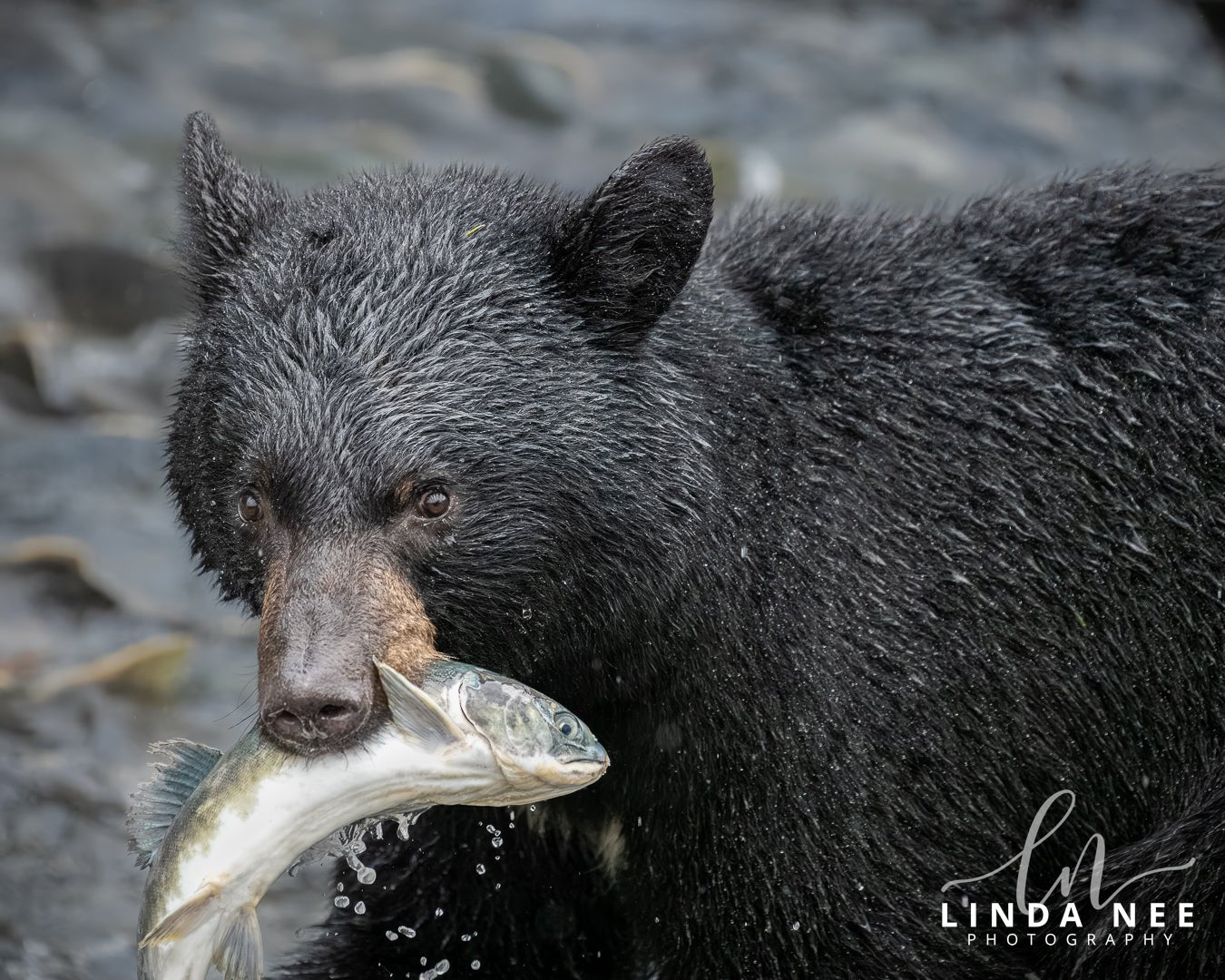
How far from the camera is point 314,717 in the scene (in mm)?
3809

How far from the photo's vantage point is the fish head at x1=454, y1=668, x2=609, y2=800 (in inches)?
154

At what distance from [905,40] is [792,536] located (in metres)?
11.7

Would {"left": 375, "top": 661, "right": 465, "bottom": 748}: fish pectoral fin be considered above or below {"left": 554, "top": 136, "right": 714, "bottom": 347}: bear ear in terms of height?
below

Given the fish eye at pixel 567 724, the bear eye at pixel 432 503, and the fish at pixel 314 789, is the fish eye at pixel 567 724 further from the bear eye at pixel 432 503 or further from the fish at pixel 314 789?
the bear eye at pixel 432 503

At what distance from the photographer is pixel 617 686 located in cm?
467

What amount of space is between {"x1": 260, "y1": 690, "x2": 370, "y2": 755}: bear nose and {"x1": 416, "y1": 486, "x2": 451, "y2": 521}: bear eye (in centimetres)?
60

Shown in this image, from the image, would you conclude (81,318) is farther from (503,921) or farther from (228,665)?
(503,921)

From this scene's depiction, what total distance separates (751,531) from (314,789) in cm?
151

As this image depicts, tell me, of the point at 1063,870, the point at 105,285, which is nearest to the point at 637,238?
the point at 1063,870

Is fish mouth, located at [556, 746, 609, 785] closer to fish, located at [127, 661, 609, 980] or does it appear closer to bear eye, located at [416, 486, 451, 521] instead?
fish, located at [127, 661, 609, 980]

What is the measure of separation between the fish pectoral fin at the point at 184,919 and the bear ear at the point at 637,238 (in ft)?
5.74

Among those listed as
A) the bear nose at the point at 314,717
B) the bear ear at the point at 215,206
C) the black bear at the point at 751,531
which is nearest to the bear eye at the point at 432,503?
the black bear at the point at 751,531

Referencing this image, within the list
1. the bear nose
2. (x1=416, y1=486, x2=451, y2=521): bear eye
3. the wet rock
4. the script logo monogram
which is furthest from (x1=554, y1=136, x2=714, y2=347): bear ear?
the wet rock

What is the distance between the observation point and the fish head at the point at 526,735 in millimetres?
3912
